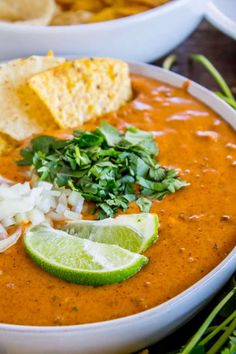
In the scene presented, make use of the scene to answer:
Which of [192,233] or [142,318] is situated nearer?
[142,318]

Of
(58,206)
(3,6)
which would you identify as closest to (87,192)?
(58,206)

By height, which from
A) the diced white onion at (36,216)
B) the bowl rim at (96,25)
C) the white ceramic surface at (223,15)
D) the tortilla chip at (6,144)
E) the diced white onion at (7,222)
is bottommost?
the tortilla chip at (6,144)

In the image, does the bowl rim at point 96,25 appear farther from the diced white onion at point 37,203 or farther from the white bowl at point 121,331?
the white bowl at point 121,331

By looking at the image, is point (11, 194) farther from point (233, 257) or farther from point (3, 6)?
point (3, 6)

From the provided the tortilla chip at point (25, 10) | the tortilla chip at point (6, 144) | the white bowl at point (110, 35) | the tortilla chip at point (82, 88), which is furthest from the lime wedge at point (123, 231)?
the tortilla chip at point (25, 10)

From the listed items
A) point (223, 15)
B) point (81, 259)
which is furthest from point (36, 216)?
point (223, 15)

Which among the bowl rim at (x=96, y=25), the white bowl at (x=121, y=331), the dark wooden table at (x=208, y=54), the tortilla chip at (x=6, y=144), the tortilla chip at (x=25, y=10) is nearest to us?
the white bowl at (x=121, y=331)
